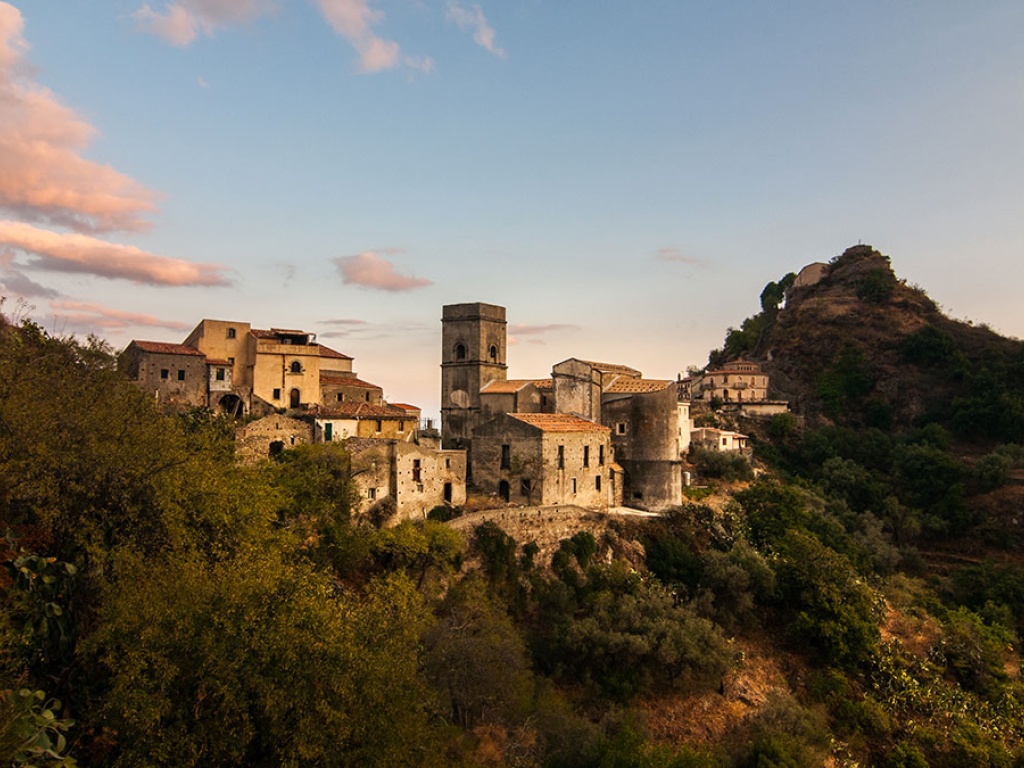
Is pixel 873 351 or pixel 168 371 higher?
pixel 873 351

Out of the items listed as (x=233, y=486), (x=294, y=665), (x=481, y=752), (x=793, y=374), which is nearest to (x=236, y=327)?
(x=233, y=486)

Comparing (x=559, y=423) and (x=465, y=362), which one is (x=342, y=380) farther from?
(x=559, y=423)

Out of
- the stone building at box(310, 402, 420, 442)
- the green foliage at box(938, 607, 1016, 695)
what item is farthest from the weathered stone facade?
the green foliage at box(938, 607, 1016, 695)

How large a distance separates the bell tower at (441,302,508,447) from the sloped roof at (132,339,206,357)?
13.7 metres

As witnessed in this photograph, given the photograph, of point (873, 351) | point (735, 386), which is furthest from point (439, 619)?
point (873, 351)

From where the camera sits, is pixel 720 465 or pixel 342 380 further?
pixel 720 465

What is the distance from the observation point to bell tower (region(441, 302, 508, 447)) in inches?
1719

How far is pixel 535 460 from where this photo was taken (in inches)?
1371

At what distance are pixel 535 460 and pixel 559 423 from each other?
2.85 m

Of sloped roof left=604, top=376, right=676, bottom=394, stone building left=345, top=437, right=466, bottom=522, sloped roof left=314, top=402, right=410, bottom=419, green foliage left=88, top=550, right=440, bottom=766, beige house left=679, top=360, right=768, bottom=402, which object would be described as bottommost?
green foliage left=88, top=550, right=440, bottom=766

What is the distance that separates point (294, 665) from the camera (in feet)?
46.2

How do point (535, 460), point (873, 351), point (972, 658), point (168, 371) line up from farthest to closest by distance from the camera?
1. point (873, 351)
2. point (168, 371)
3. point (535, 460)
4. point (972, 658)

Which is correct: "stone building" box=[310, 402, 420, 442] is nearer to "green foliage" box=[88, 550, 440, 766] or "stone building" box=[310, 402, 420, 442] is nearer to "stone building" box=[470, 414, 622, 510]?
"stone building" box=[470, 414, 622, 510]

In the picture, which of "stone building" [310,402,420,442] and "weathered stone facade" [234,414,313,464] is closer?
"weathered stone facade" [234,414,313,464]
